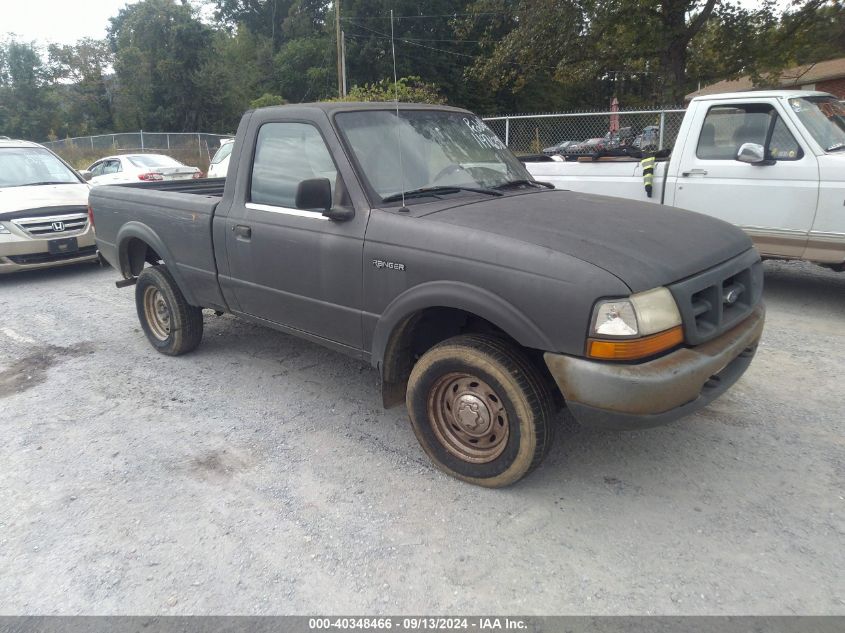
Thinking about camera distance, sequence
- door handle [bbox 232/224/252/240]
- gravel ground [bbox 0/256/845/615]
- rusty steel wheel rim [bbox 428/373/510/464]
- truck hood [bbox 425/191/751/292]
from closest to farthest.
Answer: gravel ground [bbox 0/256/845/615] → truck hood [bbox 425/191/751/292] → rusty steel wheel rim [bbox 428/373/510/464] → door handle [bbox 232/224/252/240]

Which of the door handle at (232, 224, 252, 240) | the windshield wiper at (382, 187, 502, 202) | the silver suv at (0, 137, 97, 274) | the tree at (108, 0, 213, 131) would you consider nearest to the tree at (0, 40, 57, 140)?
the tree at (108, 0, 213, 131)

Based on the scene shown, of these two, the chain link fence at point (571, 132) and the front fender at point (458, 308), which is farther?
the chain link fence at point (571, 132)

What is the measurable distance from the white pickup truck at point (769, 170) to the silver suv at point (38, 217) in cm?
693

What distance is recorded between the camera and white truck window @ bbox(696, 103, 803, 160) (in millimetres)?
5984

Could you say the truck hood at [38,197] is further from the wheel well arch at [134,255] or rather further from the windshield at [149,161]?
the windshield at [149,161]

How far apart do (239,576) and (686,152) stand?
19.8 feet

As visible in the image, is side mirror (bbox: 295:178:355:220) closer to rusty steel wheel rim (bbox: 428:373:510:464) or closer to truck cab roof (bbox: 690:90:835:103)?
rusty steel wheel rim (bbox: 428:373:510:464)

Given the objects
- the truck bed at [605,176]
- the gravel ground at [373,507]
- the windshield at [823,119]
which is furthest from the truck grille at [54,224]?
the windshield at [823,119]

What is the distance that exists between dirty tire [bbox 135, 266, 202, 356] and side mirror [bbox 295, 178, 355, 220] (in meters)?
2.12

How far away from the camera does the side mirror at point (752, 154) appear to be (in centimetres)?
580

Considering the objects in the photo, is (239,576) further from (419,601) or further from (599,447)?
(599,447)

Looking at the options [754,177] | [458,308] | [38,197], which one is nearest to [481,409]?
[458,308]

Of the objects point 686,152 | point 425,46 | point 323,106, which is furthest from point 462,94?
point 323,106

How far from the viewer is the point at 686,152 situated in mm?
6594
